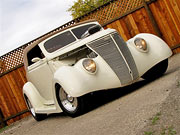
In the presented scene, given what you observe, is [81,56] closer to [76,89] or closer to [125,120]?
[76,89]

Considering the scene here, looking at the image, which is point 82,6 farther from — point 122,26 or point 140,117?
point 140,117

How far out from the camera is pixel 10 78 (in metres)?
12.7

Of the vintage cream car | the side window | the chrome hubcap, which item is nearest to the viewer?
the vintage cream car

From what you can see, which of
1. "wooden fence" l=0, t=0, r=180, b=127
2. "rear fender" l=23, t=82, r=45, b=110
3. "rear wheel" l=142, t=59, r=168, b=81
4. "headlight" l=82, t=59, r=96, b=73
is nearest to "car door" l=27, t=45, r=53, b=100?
"rear fender" l=23, t=82, r=45, b=110

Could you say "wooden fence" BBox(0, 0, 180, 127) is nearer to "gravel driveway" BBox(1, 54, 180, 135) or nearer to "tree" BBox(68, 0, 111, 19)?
"gravel driveway" BBox(1, 54, 180, 135)

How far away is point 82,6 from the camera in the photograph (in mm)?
31344

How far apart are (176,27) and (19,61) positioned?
5278 mm

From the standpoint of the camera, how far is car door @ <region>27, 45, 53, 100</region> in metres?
8.15

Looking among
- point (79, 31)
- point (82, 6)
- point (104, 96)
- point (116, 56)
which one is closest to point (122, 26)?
point (79, 31)

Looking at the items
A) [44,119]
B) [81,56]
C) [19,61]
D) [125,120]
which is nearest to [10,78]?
[19,61]

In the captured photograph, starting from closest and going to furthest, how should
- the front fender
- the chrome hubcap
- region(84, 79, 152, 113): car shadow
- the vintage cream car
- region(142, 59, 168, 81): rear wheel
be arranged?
1. the vintage cream car
2. the chrome hubcap
3. region(84, 79, 152, 113): car shadow
4. the front fender
5. region(142, 59, 168, 81): rear wheel

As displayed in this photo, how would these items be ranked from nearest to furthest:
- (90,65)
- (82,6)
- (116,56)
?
1. (90,65)
2. (116,56)
3. (82,6)

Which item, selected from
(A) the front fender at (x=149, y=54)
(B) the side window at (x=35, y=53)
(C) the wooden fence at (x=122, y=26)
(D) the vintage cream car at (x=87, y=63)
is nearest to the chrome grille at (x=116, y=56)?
(D) the vintage cream car at (x=87, y=63)

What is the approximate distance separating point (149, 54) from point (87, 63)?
1.44 metres
